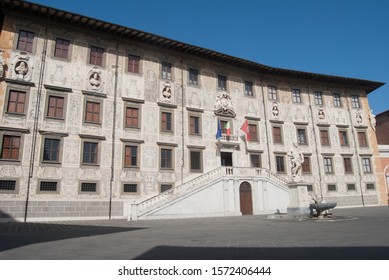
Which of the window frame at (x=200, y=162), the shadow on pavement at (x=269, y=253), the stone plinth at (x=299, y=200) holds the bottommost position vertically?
the shadow on pavement at (x=269, y=253)

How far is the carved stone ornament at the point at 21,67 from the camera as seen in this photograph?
18391 mm

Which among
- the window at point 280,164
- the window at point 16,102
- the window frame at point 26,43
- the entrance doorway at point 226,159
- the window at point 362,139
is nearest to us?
the window at point 16,102

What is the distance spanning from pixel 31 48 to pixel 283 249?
20.3 meters

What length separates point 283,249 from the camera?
600 centimetres

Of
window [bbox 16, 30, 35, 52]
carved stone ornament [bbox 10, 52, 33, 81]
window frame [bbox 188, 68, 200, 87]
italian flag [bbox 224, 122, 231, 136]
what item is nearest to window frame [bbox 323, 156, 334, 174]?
italian flag [bbox 224, 122, 231, 136]

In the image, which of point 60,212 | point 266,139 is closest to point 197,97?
point 266,139

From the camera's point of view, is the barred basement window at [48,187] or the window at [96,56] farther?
the window at [96,56]

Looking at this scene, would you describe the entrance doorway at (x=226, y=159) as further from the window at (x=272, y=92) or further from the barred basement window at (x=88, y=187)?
the barred basement window at (x=88, y=187)

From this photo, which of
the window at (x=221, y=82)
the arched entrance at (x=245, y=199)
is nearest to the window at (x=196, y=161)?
the arched entrance at (x=245, y=199)

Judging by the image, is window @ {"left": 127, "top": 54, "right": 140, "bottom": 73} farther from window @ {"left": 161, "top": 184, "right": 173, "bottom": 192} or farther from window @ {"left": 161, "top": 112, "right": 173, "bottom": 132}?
window @ {"left": 161, "top": 184, "right": 173, "bottom": 192}

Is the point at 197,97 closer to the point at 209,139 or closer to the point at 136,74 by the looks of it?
the point at 209,139

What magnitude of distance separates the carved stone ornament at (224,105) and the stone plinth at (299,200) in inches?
392

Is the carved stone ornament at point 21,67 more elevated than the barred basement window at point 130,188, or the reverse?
the carved stone ornament at point 21,67

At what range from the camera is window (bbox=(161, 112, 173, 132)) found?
2257 cm
